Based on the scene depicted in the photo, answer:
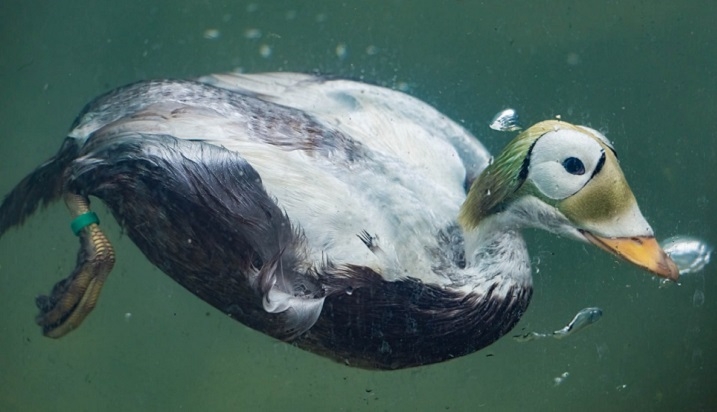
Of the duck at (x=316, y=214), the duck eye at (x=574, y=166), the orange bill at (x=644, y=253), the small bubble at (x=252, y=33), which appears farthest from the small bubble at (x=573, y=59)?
the small bubble at (x=252, y=33)

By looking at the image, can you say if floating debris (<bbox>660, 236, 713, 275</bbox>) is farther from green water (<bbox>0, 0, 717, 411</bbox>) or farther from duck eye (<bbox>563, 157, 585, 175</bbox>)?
duck eye (<bbox>563, 157, 585, 175</bbox>)

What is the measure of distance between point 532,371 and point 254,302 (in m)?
0.53

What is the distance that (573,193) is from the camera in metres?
1.34

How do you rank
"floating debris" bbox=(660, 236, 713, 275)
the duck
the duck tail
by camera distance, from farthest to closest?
"floating debris" bbox=(660, 236, 713, 275), the duck tail, the duck

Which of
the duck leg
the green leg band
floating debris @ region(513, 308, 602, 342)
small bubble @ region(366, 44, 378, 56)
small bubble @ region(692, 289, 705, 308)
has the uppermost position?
small bubble @ region(366, 44, 378, 56)

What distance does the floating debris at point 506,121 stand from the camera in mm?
1449

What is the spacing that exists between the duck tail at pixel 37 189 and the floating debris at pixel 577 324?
835 mm

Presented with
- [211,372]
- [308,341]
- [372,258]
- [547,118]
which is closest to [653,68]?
[547,118]

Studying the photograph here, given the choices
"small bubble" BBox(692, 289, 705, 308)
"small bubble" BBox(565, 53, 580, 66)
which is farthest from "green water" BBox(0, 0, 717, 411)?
"small bubble" BBox(692, 289, 705, 308)

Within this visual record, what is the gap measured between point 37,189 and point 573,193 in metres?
0.89

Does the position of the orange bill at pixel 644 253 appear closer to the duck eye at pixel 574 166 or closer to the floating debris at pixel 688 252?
the duck eye at pixel 574 166

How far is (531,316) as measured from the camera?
1.46m

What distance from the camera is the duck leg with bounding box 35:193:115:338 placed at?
134 cm

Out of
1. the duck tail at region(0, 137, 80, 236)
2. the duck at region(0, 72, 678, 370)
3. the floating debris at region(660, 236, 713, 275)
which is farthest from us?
the floating debris at region(660, 236, 713, 275)
